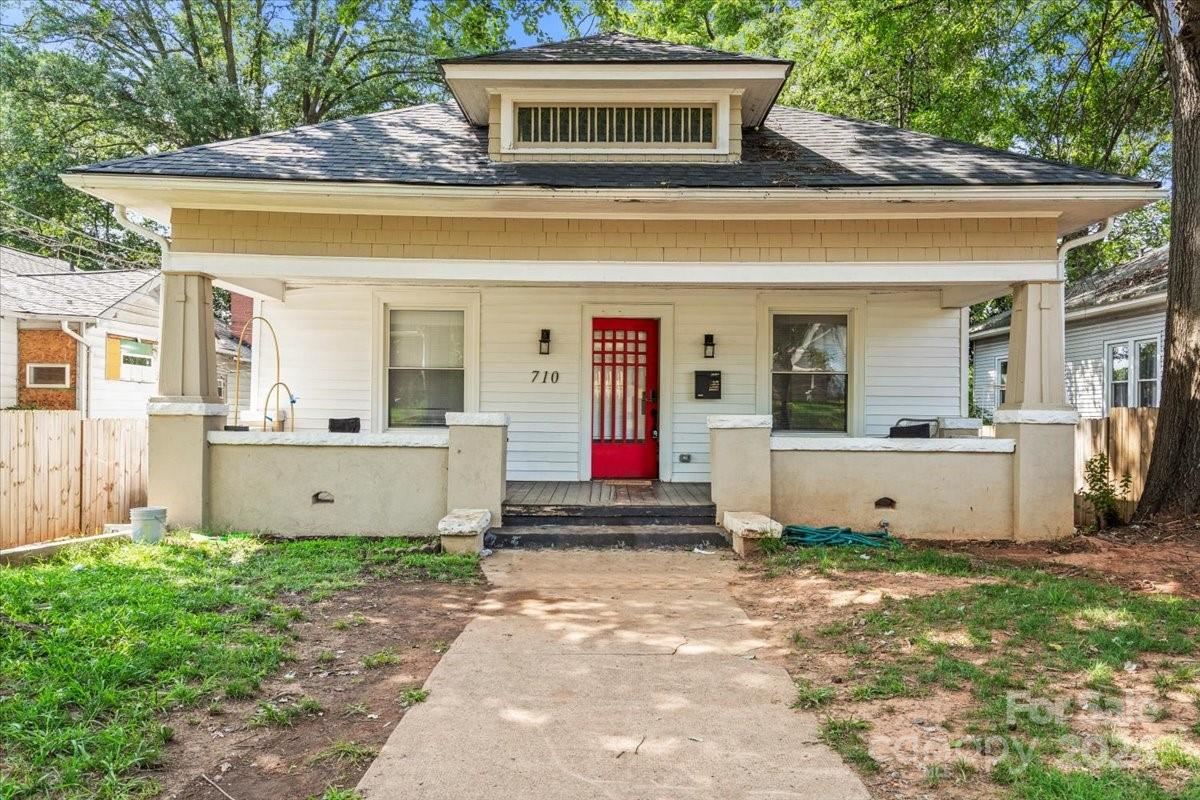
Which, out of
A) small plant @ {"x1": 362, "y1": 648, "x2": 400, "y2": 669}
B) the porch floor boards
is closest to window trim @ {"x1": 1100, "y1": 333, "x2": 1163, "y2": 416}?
the porch floor boards

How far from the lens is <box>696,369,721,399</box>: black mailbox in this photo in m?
8.84

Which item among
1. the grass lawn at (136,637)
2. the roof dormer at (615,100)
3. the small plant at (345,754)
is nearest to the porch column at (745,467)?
the grass lawn at (136,637)

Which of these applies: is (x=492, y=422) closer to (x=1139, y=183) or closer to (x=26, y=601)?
(x=26, y=601)

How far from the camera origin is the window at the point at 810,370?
898cm

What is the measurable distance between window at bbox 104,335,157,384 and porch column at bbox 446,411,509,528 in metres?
11.1

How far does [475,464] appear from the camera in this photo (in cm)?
666

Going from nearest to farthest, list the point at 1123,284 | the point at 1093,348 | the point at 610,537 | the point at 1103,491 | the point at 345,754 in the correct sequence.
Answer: the point at 345,754 → the point at 610,537 → the point at 1103,491 → the point at 1123,284 → the point at 1093,348

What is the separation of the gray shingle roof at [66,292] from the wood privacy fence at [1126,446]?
53.9 feet

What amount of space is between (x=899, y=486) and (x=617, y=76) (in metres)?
5.25

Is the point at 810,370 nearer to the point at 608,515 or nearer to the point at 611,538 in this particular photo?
the point at 608,515

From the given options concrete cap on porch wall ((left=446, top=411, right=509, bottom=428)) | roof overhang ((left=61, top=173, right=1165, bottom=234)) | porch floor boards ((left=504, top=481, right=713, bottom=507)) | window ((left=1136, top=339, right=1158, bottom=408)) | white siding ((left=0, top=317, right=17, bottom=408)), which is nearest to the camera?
roof overhang ((left=61, top=173, right=1165, bottom=234))

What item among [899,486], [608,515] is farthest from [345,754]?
[899,486]

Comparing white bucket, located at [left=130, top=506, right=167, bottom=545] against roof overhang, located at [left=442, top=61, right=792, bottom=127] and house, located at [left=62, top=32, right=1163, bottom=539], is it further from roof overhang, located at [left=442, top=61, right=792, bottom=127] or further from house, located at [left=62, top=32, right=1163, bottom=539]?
roof overhang, located at [left=442, top=61, right=792, bottom=127]

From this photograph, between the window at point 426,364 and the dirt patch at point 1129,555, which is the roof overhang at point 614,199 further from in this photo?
the dirt patch at point 1129,555
